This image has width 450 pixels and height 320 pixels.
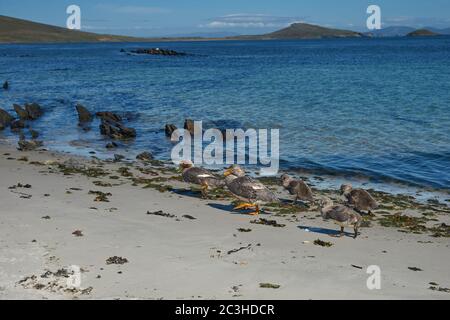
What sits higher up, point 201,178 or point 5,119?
point 5,119

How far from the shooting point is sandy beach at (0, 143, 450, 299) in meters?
9.17

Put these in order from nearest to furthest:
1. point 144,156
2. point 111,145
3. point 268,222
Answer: point 268,222, point 144,156, point 111,145

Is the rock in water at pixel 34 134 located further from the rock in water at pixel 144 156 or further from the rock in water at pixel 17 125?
the rock in water at pixel 144 156

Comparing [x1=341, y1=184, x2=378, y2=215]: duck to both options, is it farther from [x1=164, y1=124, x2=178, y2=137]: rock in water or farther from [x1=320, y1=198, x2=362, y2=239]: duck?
[x1=164, y1=124, x2=178, y2=137]: rock in water

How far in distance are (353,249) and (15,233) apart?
290 inches

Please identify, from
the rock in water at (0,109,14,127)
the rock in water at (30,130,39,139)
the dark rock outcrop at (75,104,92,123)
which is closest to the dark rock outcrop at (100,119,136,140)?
the rock in water at (30,130,39,139)

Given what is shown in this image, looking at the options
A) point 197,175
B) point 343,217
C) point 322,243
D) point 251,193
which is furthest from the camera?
point 197,175

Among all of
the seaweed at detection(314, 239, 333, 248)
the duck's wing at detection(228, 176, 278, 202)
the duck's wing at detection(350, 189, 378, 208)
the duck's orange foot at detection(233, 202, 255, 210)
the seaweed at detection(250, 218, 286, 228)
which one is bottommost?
the seaweed at detection(314, 239, 333, 248)

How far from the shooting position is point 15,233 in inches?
449

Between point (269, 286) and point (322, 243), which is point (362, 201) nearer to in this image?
point (322, 243)

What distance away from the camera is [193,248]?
36.9 feet

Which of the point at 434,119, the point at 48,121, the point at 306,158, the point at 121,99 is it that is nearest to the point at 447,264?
the point at 306,158

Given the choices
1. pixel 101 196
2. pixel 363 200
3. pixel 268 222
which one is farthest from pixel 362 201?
pixel 101 196
